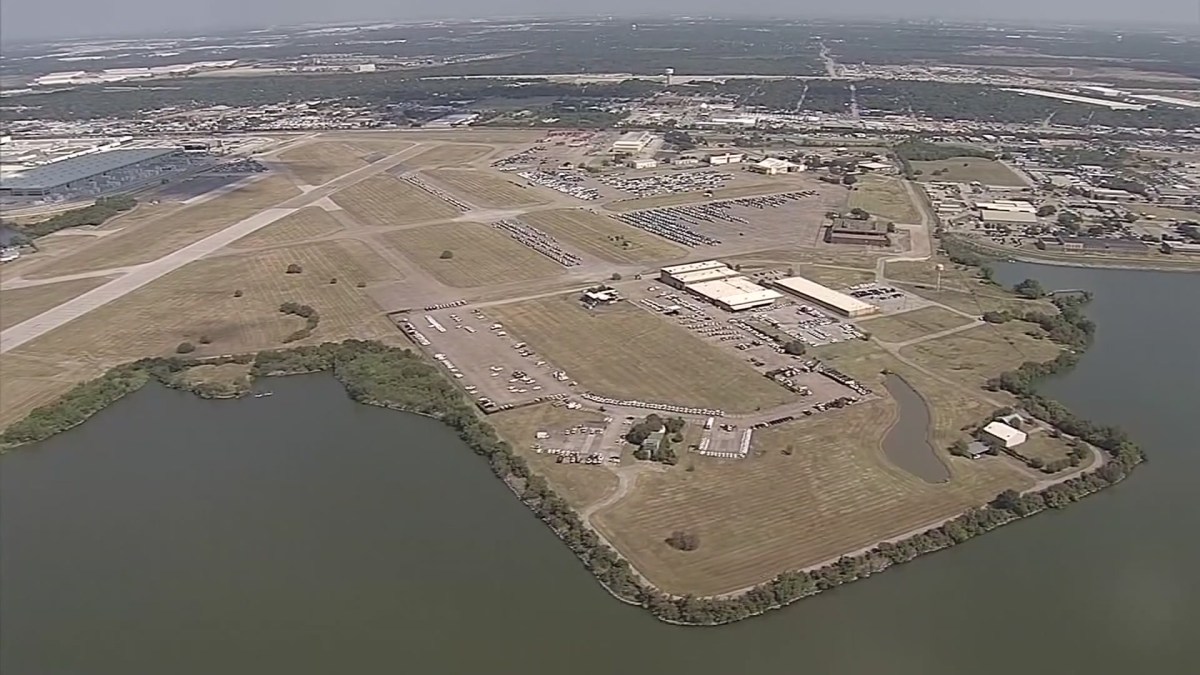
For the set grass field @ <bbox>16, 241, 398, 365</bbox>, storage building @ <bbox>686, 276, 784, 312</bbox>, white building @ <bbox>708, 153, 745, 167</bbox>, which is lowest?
grass field @ <bbox>16, 241, 398, 365</bbox>

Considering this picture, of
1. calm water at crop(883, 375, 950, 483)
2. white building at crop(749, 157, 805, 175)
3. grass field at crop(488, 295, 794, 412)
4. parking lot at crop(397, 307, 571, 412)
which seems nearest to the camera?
calm water at crop(883, 375, 950, 483)

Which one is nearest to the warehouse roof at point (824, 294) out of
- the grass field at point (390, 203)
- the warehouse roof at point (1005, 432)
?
the warehouse roof at point (1005, 432)

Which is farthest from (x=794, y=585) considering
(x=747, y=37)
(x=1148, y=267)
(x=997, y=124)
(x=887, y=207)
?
(x=747, y=37)

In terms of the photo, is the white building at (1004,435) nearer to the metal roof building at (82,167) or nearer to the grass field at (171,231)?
the metal roof building at (82,167)

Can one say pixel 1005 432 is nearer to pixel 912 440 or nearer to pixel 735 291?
pixel 912 440

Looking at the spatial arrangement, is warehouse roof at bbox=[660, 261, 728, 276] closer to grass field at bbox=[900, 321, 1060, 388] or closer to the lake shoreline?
grass field at bbox=[900, 321, 1060, 388]

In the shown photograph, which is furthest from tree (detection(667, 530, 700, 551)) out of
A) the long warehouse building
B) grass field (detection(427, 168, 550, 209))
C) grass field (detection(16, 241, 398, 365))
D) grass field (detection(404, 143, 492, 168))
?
grass field (detection(404, 143, 492, 168))
